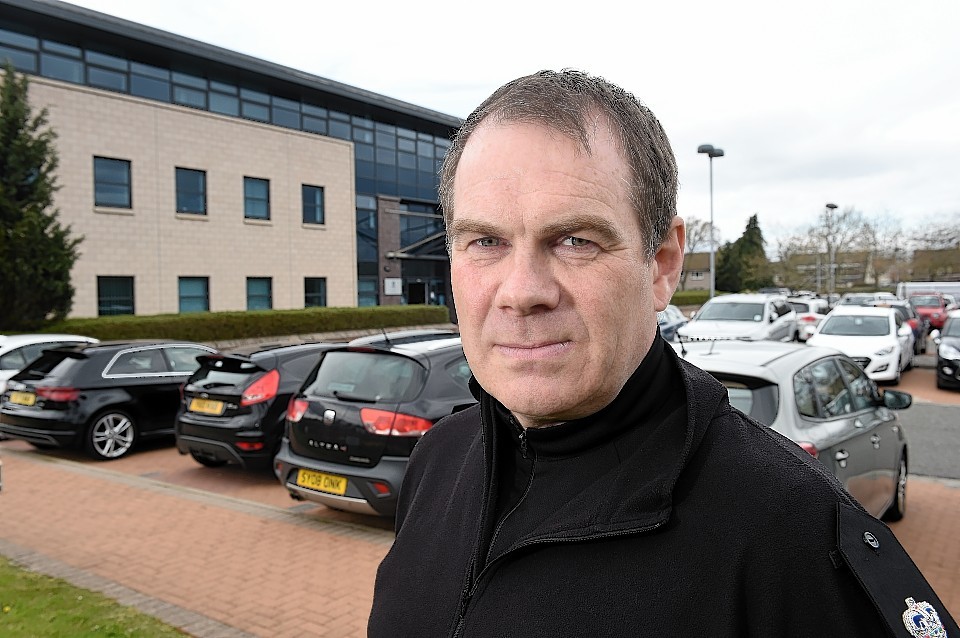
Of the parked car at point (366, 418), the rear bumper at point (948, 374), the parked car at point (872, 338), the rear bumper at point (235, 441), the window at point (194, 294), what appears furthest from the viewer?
the window at point (194, 294)

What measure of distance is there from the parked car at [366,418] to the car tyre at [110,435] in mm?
4286

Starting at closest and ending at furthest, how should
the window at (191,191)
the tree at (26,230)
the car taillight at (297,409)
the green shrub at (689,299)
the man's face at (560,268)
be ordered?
the man's face at (560,268) → the car taillight at (297,409) → the tree at (26,230) → the window at (191,191) → the green shrub at (689,299)

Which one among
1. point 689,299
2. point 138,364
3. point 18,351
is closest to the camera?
point 138,364

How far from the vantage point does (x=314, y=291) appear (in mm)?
31516

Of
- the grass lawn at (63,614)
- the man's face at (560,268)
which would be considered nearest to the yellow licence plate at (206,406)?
the grass lawn at (63,614)

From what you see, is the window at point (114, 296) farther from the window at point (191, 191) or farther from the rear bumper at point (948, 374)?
the rear bumper at point (948, 374)

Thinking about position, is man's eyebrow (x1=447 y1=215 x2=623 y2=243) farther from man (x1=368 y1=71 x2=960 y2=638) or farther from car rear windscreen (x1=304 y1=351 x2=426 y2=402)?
car rear windscreen (x1=304 y1=351 x2=426 y2=402)

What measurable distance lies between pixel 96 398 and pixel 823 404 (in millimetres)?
8964

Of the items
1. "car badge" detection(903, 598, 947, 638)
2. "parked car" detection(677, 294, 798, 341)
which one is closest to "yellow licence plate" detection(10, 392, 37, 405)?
"car badge" detection(903, 598, 947, 638)

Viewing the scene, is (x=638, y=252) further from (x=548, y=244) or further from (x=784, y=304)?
(x=784, y=304)

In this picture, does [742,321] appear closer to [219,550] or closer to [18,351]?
[219,550]

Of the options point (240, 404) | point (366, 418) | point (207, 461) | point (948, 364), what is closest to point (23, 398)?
point (207, 461)

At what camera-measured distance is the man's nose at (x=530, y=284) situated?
1266mm

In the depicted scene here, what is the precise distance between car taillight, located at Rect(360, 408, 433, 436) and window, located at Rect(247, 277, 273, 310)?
23.8 m
